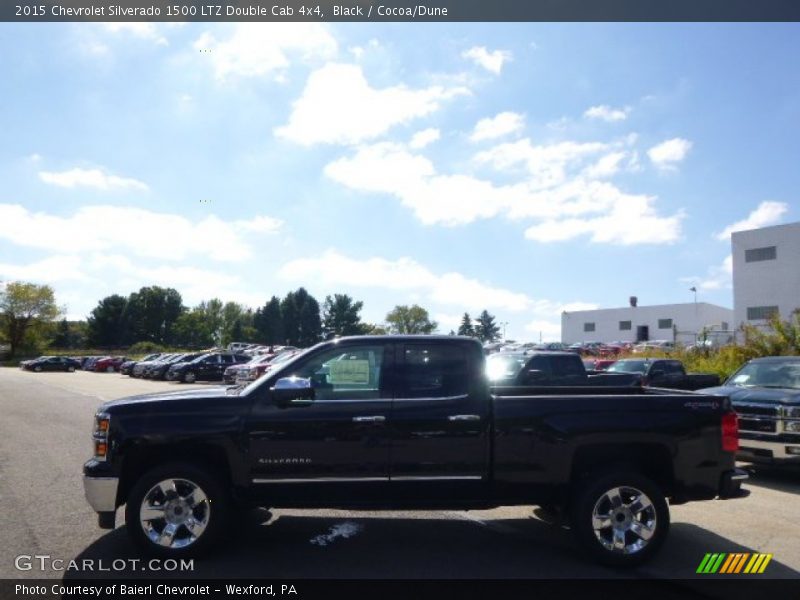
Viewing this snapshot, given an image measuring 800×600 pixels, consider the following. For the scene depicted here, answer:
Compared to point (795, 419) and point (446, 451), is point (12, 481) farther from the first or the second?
point (795, 419)

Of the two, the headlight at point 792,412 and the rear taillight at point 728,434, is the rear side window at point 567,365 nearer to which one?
the headlight at point 792,412

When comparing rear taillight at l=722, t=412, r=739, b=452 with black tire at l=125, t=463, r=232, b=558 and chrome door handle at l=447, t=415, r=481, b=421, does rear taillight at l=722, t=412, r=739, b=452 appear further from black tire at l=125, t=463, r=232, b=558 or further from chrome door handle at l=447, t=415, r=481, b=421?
black tire at l=125, t=463, r=232, b=558

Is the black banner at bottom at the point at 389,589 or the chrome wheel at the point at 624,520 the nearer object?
the black banner at bottom at the point at 389,589

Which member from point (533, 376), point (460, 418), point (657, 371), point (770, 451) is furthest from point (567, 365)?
point (460, 418)

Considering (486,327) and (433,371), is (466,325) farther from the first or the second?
(433,371)

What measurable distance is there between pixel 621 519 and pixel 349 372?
2.68 meters

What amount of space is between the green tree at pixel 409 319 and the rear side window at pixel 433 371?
9276 cm

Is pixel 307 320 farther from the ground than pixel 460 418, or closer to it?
farther from the ground

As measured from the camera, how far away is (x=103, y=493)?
558 centimetres

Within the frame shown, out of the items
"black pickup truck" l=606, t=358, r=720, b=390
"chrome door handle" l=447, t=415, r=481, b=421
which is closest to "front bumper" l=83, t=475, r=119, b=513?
"chrome door handle" l=447, t=415, r=481, b=421

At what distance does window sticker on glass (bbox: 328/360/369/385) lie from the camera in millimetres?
5977

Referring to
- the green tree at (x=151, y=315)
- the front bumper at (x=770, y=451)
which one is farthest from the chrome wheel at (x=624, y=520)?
the green tree at (x=151, y=315)

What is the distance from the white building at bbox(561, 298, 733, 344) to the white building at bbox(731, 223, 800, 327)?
23.1 metres

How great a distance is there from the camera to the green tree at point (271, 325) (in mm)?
116000
